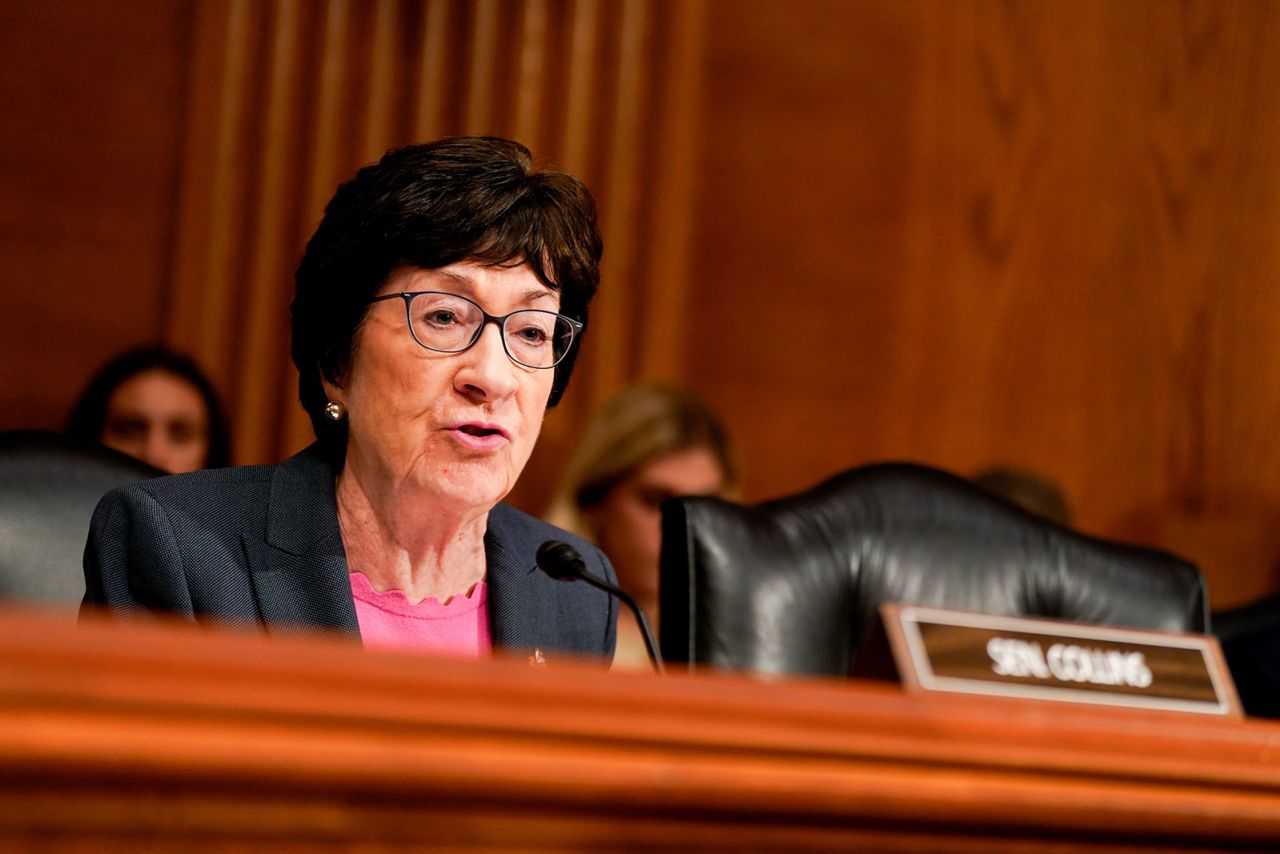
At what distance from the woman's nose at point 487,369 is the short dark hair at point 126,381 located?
1459 mm

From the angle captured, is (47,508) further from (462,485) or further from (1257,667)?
(1257,667)

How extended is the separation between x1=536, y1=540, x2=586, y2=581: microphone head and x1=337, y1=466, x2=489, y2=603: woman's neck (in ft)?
0.43

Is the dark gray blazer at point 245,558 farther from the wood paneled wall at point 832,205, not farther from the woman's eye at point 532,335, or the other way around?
the wood paneled wall at point 832,205

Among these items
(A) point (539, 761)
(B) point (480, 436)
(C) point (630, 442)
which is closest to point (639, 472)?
(C) point (630, 442)

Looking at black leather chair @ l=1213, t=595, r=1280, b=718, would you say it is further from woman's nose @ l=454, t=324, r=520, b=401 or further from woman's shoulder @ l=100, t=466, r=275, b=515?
woman's shoulder @ l=100, t=466, r=275, b=515

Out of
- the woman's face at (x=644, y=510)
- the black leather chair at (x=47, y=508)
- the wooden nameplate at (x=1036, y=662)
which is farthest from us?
the woman's face at (x=644, y=510)

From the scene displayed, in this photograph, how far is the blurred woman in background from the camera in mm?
2744

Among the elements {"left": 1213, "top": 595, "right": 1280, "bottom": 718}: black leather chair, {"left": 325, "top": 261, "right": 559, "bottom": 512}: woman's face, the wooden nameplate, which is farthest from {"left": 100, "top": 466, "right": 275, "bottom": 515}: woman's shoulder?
{"left": 1213, "top": 595, "right": 1280, "bottom": 718}: black leather chair

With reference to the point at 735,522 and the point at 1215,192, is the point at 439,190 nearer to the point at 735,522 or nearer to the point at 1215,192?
the point at 735,522

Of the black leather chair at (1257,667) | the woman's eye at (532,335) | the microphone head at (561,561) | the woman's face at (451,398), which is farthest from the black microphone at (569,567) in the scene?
the black leather chair at (1257,667)

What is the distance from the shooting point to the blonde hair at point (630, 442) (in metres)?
2.81

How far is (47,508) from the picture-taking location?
1.58 metres

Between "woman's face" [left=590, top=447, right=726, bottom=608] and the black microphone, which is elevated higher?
the black microphone

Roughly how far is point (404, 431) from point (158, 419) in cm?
148
